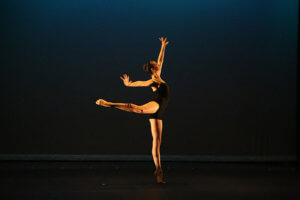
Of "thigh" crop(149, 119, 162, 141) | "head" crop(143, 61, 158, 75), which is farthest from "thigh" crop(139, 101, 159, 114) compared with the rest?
"head" crop(143, 61, 158, 75)

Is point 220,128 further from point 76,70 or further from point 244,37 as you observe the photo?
point 76,70

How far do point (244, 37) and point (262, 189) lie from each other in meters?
3.12

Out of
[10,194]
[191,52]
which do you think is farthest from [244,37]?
[10,194]

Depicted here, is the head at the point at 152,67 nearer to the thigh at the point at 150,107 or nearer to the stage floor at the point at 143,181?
the thigh at the point at 150,107

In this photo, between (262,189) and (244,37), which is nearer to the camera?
(262,189)

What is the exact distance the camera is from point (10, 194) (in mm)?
3297

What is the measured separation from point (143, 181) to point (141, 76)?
220 cm

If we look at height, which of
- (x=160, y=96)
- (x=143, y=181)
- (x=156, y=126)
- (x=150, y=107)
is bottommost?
(x=143, y=181)

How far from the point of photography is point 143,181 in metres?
4.09

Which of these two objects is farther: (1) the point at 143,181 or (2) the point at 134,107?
(1) the point at 143,181

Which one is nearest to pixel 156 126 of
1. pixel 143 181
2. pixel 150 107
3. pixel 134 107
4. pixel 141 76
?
pixel 150 107

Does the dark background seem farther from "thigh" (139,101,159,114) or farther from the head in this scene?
"thigh" (139,101,159,114)

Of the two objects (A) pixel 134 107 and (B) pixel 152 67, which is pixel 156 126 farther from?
(B) pixel 152 67

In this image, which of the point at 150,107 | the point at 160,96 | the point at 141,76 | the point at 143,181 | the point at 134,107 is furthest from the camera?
the point at 141,76
